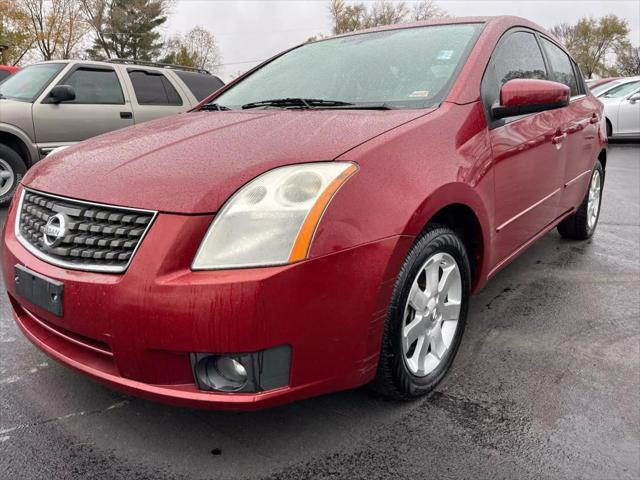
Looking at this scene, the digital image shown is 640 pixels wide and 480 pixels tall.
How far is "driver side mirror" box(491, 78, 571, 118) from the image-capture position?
245 centimetres

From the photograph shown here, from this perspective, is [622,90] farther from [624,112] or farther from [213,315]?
[213,315]

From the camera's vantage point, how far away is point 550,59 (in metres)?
3.58

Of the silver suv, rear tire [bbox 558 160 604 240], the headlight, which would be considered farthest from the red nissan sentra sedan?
the silver suv

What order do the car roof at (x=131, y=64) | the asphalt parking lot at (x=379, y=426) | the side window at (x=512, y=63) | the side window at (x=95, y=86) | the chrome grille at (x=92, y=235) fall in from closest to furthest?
the chrome grille at (x=92, y=235), the asphalt parking lot at (x=379, y=426), the side window at (x=512, y=63), the side window at (x=95, y=86), the car roof at (x=131, y=64)

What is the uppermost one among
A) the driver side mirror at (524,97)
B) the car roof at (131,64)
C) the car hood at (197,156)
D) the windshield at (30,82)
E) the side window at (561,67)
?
the car roof at (131,64)

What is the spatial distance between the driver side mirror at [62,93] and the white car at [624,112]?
10.5 meters

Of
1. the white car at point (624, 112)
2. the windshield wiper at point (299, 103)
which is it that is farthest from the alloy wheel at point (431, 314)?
the white car at point (624, 112)

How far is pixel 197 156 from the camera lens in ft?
6.24

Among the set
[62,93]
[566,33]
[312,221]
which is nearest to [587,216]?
[312,221]

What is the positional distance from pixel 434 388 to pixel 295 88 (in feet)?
5.36

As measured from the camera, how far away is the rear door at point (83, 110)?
6109 mm

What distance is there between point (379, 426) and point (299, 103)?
4.86 feet

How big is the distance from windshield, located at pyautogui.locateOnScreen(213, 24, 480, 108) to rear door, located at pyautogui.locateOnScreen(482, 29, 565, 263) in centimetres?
23

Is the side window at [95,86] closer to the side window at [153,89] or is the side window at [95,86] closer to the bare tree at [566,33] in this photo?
the side window at [153,89]
